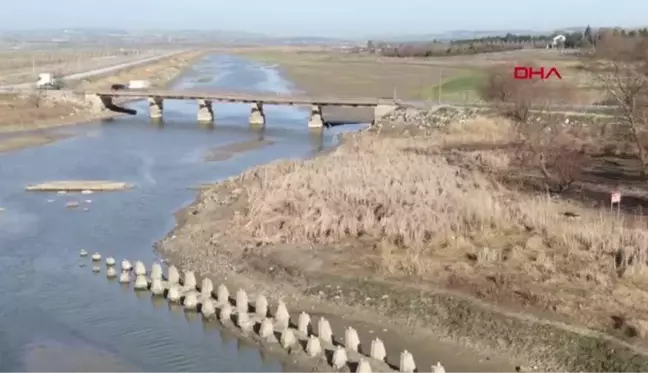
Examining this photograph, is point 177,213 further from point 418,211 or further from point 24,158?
point 24,158

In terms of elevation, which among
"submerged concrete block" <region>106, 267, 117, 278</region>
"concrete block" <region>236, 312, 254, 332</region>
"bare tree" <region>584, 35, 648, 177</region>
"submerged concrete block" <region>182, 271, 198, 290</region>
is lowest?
"submerged concrete block" <region>106, 267, 117, 278</region>

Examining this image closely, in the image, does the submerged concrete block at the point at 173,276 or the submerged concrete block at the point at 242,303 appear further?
the submerged concrete block at the point at 173,276

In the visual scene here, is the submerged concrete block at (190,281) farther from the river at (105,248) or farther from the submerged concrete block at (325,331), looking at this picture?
the submerged concrete block at (325,331)

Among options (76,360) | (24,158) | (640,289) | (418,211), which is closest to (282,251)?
(418,211)

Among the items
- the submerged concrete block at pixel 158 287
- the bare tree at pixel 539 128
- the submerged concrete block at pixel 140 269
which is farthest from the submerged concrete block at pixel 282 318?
the bare tree at pixel 539 128

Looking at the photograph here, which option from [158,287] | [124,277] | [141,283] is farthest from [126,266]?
[158,287]

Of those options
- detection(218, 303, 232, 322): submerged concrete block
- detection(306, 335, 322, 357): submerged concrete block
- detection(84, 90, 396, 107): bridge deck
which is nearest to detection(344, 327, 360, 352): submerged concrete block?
detection(306, 335, 322, 357): submerged concrete block

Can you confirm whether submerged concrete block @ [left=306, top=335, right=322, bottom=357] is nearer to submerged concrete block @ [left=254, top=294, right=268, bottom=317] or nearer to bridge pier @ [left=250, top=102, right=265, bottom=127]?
submerged concrete block @ [left=254, top=294, right=268, bottom=317]

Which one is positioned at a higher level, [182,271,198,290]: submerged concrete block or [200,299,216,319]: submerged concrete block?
[182,271,198,290]: submerged concrete block
